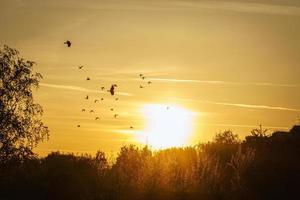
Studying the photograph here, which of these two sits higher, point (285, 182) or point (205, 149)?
point (205, 149)

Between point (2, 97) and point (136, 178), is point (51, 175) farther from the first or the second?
point (136, 178)

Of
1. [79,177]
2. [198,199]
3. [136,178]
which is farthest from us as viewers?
[79,177]

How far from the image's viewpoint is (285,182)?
34344 millimetres

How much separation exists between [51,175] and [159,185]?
63.3ft

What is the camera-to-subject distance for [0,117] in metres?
59.2

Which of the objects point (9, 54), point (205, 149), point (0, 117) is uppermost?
point (9, 54)

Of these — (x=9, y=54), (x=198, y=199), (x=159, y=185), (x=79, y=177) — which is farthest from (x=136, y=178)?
(x=9, y=54)

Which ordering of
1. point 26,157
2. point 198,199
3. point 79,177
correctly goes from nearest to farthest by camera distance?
point 198,199 < point 79,177 < point 26,157

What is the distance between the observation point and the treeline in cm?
3344

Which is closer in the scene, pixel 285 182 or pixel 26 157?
pixel 285 182

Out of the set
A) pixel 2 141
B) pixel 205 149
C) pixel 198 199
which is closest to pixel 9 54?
pixel 2 141

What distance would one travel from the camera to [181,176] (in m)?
33.7

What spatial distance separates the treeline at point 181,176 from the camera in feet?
110

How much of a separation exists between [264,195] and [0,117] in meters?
34.2
